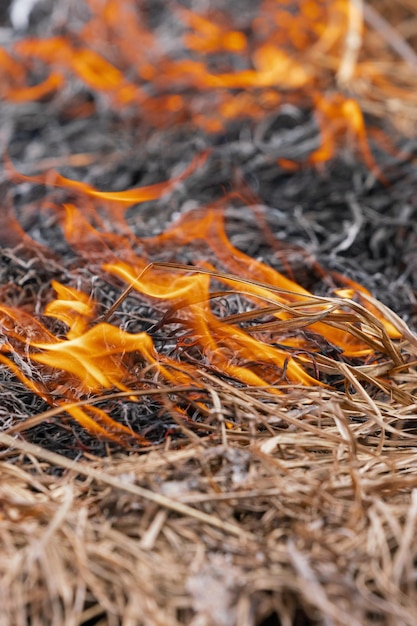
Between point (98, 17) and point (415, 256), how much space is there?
6.81 feet

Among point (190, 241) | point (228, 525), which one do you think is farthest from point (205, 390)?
point (190, 241)

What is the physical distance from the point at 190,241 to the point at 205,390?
0.73 meters

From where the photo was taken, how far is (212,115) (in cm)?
278

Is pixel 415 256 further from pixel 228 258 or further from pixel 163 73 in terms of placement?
pixel 163 73

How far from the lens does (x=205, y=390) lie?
1.29 m

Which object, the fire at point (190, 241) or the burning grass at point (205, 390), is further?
the fire at point (190, 241)

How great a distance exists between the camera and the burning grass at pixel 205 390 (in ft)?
3.22

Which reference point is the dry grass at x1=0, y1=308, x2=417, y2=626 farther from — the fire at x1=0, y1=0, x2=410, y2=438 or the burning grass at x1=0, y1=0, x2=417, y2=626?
the fire at x1=0, y1=0, x2=410, y2=438

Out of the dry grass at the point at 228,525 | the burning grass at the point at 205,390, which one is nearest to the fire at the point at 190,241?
the burning grass at the point at 205,390

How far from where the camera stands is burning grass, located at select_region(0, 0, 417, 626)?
98cm

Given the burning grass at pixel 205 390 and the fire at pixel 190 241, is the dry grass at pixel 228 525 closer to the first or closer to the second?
the burning grass at pixel 205 390

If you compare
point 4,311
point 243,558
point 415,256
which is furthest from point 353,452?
point 415,256

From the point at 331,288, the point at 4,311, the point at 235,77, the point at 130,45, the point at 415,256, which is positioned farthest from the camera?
the point at 130,45

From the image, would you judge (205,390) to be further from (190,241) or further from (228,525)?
(190,241)
